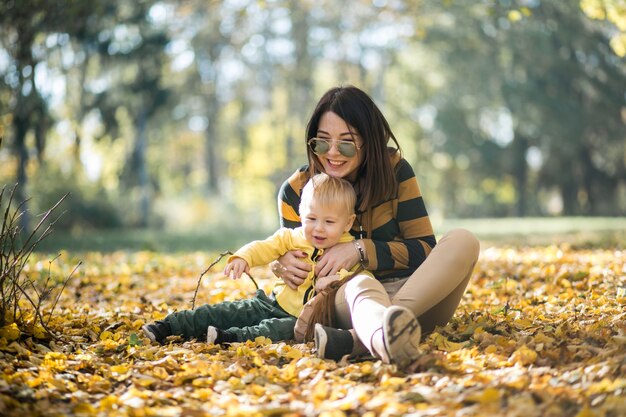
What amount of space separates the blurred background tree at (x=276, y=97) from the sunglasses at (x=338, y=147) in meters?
8.62

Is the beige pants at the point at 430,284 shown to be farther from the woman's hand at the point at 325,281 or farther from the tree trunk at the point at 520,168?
the tree trunk at the point at 520,168

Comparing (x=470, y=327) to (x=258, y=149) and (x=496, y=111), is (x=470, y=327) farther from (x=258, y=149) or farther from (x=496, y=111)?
(x=258, y=149)

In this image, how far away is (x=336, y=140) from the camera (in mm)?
3891

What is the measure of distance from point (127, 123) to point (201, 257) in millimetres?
14585

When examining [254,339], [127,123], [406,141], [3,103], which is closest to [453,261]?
[254,339]

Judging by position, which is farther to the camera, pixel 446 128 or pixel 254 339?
pixel 446 128

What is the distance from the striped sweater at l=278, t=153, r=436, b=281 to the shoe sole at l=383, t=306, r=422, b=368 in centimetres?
84

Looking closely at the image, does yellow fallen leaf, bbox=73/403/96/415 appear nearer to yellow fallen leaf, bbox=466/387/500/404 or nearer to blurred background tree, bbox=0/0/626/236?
yellow fallen leaf, bbox=466/387/500/404

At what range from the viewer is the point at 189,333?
391cm

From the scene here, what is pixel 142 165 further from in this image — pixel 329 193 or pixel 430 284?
pixel 430 284

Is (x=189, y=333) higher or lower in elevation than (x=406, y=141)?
lower

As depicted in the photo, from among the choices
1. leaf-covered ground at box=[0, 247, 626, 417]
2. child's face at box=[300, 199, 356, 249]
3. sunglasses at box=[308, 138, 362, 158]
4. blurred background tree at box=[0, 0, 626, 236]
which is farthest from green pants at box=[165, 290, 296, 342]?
blurred background tree at box=[0, 0, 626, 236]

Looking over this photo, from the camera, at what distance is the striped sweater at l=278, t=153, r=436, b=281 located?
3824mm

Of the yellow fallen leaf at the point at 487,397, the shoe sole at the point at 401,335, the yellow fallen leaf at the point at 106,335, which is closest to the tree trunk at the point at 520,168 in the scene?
the yellow fallen leaf at the point at 106,335
